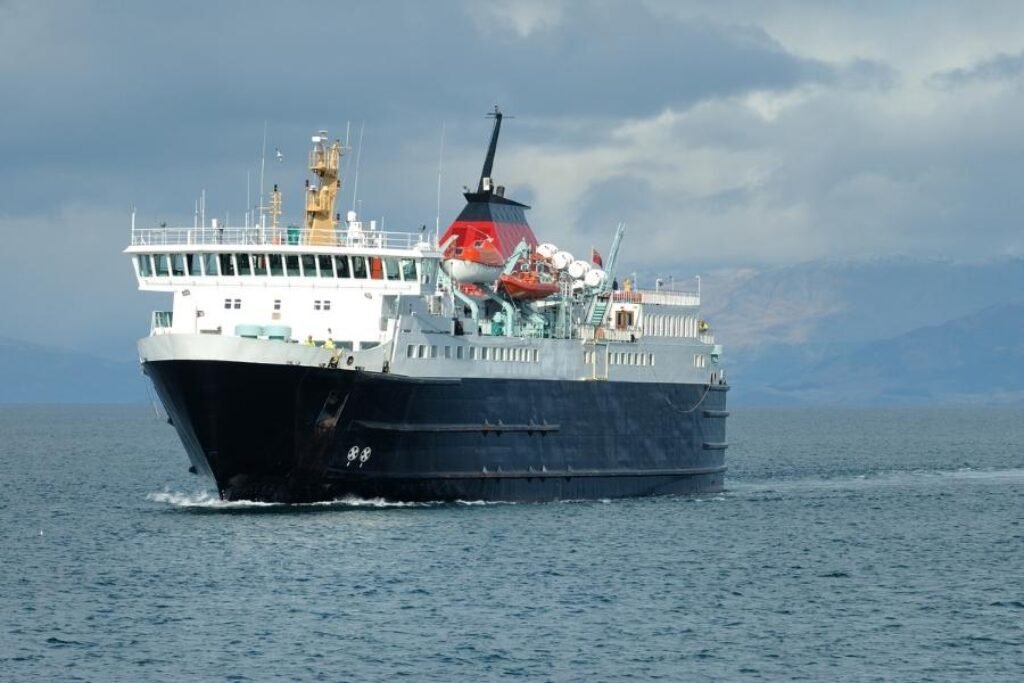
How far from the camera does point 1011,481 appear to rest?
243 feet

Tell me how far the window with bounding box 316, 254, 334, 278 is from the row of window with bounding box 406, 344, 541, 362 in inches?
113

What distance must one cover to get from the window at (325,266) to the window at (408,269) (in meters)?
1.89

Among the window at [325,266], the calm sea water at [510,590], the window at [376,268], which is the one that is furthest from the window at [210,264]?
the calm sea water at [510,590]

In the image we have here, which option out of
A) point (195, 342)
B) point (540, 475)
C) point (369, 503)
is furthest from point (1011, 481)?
point (195, 342)

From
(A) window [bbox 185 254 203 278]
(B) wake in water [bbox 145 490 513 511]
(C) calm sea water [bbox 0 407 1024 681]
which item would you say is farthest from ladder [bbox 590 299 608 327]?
(A) window [bbox 185 254 203 278]

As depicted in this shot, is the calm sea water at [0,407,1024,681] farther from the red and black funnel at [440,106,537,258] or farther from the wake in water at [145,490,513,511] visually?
the red and black funnel at [440,106,537,258]

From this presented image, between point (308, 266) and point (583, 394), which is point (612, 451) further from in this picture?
point (308, 266)

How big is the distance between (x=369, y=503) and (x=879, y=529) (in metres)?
14.5

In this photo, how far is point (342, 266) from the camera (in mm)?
49469

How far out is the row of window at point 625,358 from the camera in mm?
56375

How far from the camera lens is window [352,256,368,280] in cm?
4944

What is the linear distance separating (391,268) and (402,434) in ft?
14.9

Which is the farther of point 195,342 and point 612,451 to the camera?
point 612,451

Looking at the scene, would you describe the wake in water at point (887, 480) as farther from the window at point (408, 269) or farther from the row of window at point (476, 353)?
the window at point (408, 269)
